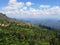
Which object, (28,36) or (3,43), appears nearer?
(3,43)

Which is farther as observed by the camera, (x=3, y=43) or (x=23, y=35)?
(x=23, y=35)

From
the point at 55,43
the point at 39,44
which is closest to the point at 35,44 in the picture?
the point at 39,44

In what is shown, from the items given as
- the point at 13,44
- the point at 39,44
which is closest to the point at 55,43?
the point at 39,44

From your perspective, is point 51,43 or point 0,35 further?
point 0,35

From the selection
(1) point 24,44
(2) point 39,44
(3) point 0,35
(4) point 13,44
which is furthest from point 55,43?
(3) point 0,35

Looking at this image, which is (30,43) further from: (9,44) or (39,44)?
(9,44)

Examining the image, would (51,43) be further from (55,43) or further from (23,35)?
(23,35)

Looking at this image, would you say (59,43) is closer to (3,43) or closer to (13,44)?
(13,44)
